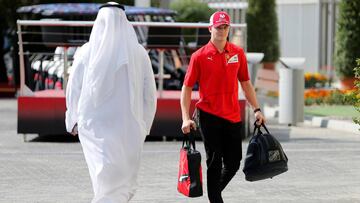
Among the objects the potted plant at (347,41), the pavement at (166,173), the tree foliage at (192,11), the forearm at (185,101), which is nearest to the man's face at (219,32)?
the forearm at (185,101)

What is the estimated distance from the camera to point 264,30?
3481 cm

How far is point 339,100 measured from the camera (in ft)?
83.0

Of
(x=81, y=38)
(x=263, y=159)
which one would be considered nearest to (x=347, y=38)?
(x=81, y=38)

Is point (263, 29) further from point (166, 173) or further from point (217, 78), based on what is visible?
point (217, 78)

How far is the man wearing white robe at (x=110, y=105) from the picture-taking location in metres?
8.65

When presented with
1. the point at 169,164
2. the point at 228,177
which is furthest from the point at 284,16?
the point at 228,177

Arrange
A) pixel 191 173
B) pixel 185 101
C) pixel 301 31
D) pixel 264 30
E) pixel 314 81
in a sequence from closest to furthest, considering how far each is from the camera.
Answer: pixel 191 173
pixel 185 101
pixel 314 81
pixel 301 31
pixel 264 30

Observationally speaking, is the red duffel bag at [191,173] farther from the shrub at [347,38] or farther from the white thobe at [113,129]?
the shrub at [347,38]

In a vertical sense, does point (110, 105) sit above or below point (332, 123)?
above

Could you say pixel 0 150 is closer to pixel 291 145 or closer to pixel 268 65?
pixel 291 145

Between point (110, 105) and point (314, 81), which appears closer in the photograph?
point (110, 105)

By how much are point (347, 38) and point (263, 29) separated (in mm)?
6914

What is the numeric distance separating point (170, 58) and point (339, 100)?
13.0 feet

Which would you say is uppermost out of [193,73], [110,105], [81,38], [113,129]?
[193,73]
